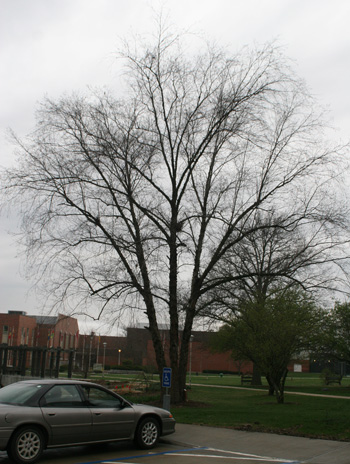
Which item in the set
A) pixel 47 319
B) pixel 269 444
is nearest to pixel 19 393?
pixel 269 444

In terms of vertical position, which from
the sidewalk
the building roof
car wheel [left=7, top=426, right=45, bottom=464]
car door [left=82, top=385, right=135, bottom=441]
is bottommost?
the sidewalk

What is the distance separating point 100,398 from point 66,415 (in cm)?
98

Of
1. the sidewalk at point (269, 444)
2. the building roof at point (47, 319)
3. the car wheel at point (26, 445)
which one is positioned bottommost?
the sidewalk at point (269, 444)

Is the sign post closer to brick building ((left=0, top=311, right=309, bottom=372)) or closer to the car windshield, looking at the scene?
the car windshield

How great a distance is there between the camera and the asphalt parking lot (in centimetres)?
895

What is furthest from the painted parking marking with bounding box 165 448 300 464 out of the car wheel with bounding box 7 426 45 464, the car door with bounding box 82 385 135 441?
the car wheel with bounding box 7 426 45 464

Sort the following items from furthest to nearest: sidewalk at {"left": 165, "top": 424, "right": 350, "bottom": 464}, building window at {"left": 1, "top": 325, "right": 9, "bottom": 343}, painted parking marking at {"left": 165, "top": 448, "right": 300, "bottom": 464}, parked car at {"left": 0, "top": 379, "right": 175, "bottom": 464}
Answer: building window at {"left": 1, "top": 325, "right": 9, "bottom": 343}, sidewalk at {"left": 165, "top": 424, "right": 350, "bottom": 464}, painted parking marking at {"left": 165, "top": 448, "right": 300, "bottom": 464}, parked car at {"left": 0, "top": 379, "right": 175, "bottom": 464}

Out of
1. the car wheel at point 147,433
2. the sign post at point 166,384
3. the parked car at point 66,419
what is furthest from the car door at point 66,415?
the sign post at point 166,384

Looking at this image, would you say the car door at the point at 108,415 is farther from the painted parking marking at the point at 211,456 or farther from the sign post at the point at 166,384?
the sign post at the point at 166,384

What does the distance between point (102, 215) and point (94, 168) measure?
→ 171 centimetres

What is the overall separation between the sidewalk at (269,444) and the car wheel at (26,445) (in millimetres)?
3406

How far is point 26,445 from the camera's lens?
8.32 metres

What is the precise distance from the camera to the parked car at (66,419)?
8.29m

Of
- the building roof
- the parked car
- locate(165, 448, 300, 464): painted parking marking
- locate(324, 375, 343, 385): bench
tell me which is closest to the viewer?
the parked car
